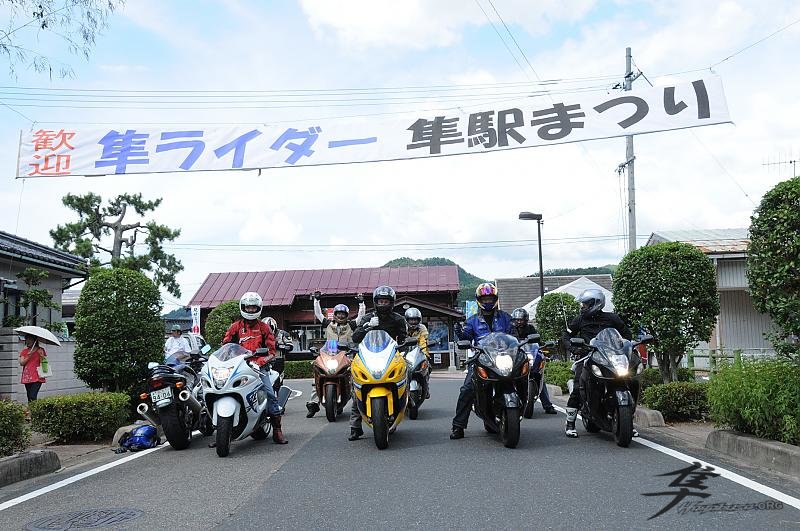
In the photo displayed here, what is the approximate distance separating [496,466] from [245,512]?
252 cm

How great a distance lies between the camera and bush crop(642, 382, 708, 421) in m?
9.60

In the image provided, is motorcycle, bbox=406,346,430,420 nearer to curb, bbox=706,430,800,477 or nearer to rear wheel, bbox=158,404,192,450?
rear wheel, bbox=158,404,192,450

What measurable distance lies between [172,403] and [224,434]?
993 mm

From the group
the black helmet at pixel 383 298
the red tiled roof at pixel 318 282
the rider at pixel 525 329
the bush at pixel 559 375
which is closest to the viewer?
the black helmet at pixel 383 298

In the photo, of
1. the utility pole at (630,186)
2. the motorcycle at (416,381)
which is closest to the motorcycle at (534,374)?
the motorcycle at (416,381)

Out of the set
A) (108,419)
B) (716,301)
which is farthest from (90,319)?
(716,301)

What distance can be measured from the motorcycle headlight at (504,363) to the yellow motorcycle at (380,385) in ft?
3.54

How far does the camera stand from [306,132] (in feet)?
39.8

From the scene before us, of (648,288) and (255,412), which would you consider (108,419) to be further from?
(648,288)

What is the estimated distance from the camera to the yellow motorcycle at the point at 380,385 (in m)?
7.59

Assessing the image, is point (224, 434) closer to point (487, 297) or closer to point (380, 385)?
point (380, 385)

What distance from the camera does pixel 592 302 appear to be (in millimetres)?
8297

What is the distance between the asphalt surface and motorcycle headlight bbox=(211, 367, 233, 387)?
82 centimetres

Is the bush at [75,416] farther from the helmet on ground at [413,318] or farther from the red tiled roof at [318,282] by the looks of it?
the red tiled roof at [318,282]
